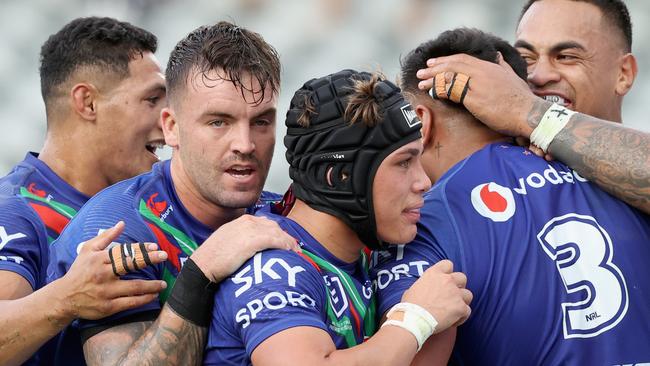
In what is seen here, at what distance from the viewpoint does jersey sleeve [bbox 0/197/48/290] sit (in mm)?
3641

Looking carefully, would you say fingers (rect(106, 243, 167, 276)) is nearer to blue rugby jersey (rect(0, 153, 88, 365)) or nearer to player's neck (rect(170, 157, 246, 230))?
player's neck (rect(170, 157, 246, 230))

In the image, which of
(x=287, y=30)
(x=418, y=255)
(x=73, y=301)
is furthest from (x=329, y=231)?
(x=287, y=30)

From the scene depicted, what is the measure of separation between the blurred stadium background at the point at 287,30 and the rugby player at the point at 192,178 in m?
2.58

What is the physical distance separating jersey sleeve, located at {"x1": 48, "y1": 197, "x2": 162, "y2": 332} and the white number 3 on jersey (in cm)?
141

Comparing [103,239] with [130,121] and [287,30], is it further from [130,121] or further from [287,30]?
[287,30]

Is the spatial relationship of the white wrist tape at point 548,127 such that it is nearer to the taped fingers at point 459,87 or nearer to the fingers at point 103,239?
the taped fingers at point 459,87

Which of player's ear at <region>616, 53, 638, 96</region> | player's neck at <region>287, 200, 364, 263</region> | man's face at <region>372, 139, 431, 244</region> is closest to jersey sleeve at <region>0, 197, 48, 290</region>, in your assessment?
player's neck at <region>287, 200, 364, 263</region>

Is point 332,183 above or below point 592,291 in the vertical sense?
above

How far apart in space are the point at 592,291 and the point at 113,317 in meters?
1.67

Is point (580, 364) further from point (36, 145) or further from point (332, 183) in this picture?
point (36, 145)

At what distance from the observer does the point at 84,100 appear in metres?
4.63

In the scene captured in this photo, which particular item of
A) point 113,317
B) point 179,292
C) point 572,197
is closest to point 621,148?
point 572,197

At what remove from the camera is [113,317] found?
3076 millimetres

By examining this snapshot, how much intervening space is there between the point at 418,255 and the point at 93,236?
114 cm
